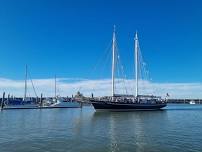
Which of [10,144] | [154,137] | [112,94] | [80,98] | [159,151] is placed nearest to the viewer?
[159,151]

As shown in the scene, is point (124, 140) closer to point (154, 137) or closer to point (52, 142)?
point (154, 137)

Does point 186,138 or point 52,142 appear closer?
point 52,142

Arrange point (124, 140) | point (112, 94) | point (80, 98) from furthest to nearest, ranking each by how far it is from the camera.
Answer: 1. point (80, 98)
2. point (112, 94)
3. point (124, 140)

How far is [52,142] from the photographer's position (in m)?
31.0

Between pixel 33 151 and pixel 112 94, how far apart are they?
7058 centimetres

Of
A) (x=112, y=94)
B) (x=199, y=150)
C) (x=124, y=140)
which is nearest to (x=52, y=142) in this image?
(x=124, y=140)

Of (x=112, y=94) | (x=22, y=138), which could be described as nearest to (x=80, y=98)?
(x=112, y=94)

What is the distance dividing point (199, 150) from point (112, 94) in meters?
69.7

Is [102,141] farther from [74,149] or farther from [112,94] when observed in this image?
[112,94]

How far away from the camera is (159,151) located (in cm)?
2650

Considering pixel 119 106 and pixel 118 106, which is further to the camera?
pixel 119 106

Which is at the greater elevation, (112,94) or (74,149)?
(112,94)

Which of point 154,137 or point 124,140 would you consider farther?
point 154,137

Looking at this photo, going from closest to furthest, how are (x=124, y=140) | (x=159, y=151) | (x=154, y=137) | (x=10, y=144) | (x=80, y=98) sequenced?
1. (x=159, y=151)
2. (x=10, y=144)
3. (x=124, y=140)
4. (x=154, y=137)
5. (x=80, y=98)
